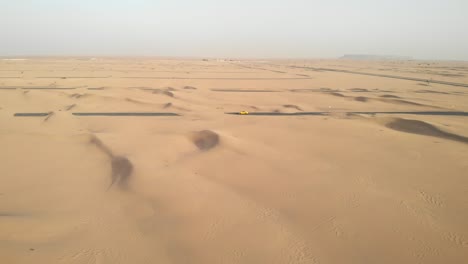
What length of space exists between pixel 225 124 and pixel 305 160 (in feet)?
11.3

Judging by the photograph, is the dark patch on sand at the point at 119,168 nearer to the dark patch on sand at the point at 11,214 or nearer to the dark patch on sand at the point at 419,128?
the dark patch on sand at the point at 11,214

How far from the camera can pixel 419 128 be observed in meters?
8.47

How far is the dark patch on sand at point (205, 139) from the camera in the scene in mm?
6810

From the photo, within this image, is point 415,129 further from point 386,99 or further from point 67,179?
point 67,179

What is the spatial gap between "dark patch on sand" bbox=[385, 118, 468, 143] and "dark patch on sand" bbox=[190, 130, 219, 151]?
4.80 meters

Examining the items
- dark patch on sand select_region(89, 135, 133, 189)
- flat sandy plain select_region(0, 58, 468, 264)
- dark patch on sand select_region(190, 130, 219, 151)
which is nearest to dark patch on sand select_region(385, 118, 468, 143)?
flat sandy plain select_region(0, 58, 468, 264)

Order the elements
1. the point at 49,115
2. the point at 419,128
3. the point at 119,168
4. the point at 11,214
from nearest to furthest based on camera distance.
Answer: the point at 11,214
the point at 119,168
the point at 419,128
the point at 49,115

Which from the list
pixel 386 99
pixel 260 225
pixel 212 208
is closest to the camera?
pixel 260 225

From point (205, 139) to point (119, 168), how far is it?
2.25m

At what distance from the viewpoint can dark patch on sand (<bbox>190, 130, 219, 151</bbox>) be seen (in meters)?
6.81

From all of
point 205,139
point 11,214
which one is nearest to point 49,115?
point 205,139

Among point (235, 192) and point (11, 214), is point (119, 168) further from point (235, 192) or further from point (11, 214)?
point (235, 192)

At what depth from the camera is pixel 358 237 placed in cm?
349

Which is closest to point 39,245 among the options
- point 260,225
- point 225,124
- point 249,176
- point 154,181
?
point 154,181
